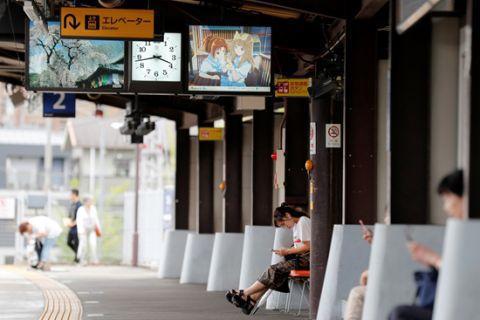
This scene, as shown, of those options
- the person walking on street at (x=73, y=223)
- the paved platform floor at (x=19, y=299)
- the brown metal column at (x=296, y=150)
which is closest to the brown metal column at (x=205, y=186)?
the paved platform floor at (x=19, y=299)

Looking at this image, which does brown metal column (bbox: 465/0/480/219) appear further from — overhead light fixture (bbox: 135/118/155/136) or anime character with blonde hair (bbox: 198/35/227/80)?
overhead light fixture (bbox: 135/118/155/136)

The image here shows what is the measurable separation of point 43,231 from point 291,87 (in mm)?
13174

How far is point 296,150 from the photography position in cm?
1847

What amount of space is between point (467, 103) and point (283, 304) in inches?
340

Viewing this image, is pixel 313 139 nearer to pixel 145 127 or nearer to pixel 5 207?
pixel 145 127

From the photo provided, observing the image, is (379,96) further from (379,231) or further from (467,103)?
(467,103)

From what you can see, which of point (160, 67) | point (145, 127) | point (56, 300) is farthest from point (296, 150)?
point (145, 127)

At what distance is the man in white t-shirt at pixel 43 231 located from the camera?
28.8 m

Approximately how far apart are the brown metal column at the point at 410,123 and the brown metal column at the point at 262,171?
9542 mm

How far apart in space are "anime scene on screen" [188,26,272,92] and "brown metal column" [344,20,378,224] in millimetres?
2637

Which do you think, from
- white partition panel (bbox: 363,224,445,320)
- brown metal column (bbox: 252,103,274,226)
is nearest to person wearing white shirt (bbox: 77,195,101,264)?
brown metal column (bbox: 252,103,274,226)

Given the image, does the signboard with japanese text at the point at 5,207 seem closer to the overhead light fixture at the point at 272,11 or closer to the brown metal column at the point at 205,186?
the brown metal column at the point at 205,186

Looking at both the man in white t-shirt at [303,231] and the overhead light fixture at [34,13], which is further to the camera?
the man in white t-shirt at [303,231]

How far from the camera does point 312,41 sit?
16812 mm
